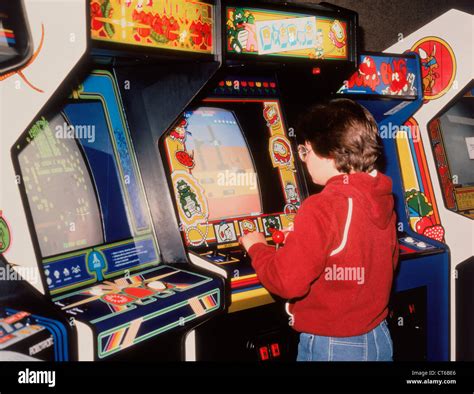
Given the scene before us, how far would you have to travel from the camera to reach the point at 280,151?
7.84 ft

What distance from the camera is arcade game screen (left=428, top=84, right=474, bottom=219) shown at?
9.51ft

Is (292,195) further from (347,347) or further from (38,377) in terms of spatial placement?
(38,377)

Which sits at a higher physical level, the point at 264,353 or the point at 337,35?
the point at 337,35

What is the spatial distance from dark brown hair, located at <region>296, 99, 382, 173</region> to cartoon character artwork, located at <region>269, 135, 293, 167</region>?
0.64m

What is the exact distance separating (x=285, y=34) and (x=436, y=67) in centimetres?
116

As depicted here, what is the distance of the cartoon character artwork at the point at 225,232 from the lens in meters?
2.09

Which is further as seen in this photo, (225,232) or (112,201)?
(225,232)

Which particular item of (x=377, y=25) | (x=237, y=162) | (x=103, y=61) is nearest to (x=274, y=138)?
(x=237, y=162)

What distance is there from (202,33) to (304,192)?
3.02 feet

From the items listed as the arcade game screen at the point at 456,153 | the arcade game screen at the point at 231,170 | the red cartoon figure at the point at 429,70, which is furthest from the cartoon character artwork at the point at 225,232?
→ the red cartoon figure at the point at 429,70

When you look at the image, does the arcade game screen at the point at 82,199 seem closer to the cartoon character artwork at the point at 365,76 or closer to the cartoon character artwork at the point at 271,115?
the cartoon character artwork at the point at 271,115

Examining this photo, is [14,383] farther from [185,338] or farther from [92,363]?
[185,338]

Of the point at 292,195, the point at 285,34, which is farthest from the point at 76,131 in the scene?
the point at 292,195

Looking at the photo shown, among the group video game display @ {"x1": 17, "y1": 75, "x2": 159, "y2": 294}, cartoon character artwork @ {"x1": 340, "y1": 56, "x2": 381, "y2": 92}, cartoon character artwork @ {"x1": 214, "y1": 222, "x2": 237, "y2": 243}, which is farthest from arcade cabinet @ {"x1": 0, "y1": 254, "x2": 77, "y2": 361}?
A: cartoon character artwork @ {"x1": 340, "y1": 56, "x2": 381, "y2": 92}
